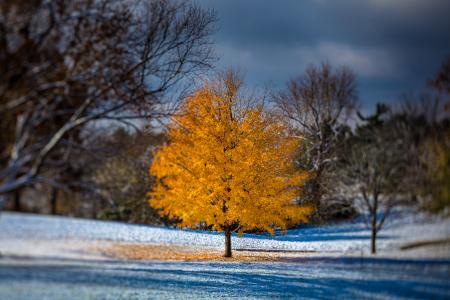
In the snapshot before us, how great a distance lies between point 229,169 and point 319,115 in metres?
1.74

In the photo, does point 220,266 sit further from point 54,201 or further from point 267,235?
point 54,201

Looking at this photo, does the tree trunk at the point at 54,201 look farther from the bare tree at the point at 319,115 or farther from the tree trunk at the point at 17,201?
the bare tree at the point at 319,115

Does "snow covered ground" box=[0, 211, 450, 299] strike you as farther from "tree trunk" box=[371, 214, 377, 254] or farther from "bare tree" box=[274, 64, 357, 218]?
"bare tree" box=[274, 64, 357, 218]

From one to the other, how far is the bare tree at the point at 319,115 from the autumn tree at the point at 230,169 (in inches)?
8.3

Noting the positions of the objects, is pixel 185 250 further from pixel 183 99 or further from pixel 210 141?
pixel 183 99

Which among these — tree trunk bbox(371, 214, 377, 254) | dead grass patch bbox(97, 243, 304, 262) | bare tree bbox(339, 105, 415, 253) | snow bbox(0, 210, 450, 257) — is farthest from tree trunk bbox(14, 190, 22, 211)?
tree trunk bbox(371, 214, 377, 254)

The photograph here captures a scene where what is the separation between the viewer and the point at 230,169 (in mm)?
8648

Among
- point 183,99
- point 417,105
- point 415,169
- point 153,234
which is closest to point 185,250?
point 153,234

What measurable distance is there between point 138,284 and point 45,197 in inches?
95.7

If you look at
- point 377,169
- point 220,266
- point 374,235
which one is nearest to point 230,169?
point 220,266

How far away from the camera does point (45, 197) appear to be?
20.8 feet

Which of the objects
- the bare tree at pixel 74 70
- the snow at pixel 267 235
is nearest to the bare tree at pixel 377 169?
the snow at pixel 267 235

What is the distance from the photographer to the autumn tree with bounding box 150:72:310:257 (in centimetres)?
815

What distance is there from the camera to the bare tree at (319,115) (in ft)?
26.7
